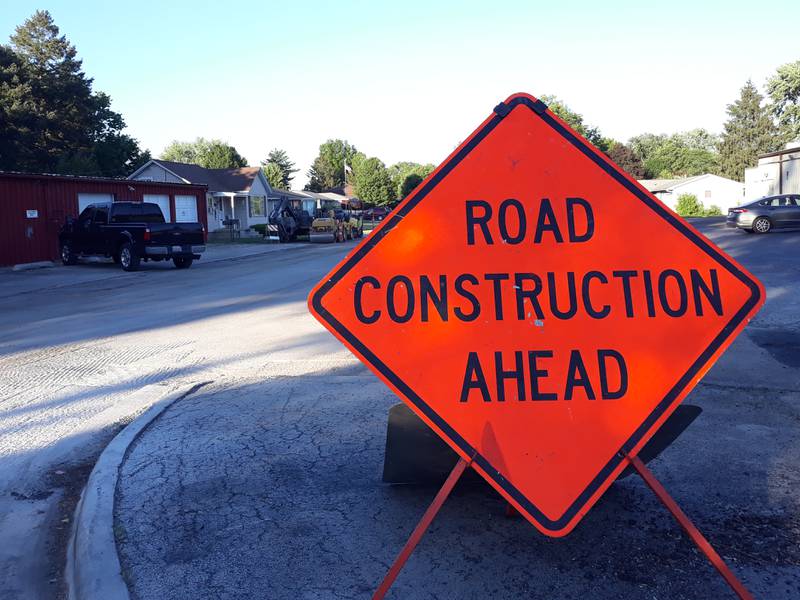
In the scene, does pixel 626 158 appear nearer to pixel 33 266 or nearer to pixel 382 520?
pixel 33 266

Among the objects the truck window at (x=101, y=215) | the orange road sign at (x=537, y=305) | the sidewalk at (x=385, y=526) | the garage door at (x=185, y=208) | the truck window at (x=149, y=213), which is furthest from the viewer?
the garage door at (x=185, y=208)

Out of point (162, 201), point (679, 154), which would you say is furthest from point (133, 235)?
point (679, 154)

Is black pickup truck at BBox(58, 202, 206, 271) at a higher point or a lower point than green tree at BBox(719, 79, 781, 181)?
lower

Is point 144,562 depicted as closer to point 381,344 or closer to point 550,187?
point 381,344

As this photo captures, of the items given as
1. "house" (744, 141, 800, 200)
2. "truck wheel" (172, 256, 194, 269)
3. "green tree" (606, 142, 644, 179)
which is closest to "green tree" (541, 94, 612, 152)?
"green tree" (606, 142, 644, 179)

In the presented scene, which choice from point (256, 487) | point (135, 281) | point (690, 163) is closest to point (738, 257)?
point (135, 281)

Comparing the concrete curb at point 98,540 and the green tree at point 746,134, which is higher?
the green tree at point 746,134

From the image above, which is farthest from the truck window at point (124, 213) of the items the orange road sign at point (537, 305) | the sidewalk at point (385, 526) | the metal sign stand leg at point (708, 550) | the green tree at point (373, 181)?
the green tree at point (373, 181)

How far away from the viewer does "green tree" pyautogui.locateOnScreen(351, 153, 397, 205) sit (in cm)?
8244

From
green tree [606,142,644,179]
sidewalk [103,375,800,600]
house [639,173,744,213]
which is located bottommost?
sidewalk [103,375,800,600]

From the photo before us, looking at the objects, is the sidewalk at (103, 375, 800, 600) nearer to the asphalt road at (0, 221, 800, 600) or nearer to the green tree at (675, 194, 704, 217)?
the asphalt road at (0, 221, 800, 600)

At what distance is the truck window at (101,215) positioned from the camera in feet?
71.4

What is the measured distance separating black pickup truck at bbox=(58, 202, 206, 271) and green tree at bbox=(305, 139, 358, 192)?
310 ft

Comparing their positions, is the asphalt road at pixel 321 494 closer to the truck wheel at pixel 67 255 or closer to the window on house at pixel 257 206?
the truck wheel at pixel 67 255
